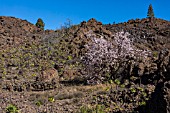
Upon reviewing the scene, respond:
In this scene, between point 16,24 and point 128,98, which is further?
point 16,24

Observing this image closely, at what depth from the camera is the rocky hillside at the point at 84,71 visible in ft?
43.1

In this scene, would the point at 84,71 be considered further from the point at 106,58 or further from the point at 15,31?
the point at 15,31

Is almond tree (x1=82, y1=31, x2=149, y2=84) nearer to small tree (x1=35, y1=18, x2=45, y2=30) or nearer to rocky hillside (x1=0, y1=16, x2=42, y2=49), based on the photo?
rocky hillside (x1=0, y1=16, x2=42, y2=49)

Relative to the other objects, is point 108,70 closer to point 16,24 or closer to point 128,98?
point 128,98

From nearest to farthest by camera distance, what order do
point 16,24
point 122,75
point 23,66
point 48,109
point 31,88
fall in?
point 48,109 → point 122,75 → point 31,88 → point 23,66 → point 16,24

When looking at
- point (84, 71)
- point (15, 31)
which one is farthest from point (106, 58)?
point (15, 31)

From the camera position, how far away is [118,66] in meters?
25.6

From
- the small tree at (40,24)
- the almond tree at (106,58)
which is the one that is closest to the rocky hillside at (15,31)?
the small tree at (40,24)

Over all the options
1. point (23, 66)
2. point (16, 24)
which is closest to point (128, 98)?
point (23, 66)

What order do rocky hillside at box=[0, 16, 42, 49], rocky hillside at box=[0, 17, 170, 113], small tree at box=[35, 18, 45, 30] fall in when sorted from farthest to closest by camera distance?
small tree at box=[35, 18, 45, 30] → rocky hillside at box=[0, 16, 42, 49] → rocky hillside at box=[0, 17, 170, 113]

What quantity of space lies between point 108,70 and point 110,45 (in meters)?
2.18

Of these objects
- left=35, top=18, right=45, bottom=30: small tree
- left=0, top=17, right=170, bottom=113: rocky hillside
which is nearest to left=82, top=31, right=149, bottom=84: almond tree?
left=0, top=17, right=170, bottom=113: rocky hillside

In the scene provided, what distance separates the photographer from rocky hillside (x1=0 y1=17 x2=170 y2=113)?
1314 cm

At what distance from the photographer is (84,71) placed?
2964 centimetres
